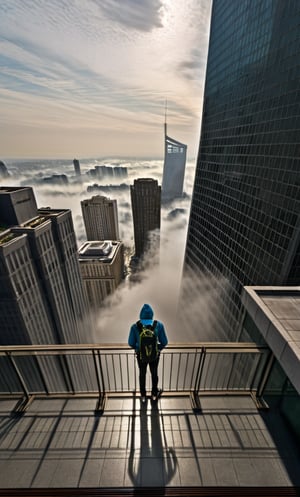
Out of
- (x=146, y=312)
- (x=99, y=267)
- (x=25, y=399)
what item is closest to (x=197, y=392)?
(x=146, y=312)

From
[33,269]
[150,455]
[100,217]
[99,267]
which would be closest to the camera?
[150,455]

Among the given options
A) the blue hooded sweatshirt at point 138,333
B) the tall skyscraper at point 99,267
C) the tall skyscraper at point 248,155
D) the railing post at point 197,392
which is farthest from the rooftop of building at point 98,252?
the blue hooded sweatshirt at point 138,333

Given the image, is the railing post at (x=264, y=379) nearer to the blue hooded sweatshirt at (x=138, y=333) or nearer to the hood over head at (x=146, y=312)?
the blue hooded sweatshirt at (x=138, y=333)

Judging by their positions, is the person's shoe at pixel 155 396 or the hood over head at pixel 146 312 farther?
the person's shoe at pixel 155 396

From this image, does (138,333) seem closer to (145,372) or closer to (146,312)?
(146,312)

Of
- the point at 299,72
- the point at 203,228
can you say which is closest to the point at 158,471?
the point at 299,72

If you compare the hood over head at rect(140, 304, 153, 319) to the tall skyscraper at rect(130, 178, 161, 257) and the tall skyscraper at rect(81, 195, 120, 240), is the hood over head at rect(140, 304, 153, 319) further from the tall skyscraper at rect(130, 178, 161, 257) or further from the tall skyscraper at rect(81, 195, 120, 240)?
the tall skyscraper at rect(81, 195, 120, 240)

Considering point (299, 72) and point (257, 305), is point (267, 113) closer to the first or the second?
point (299, 72)
